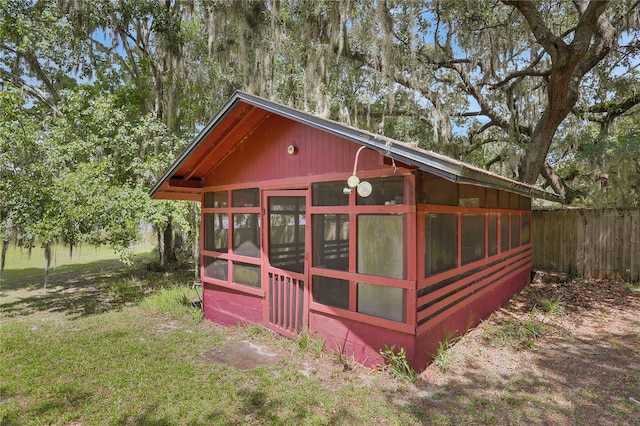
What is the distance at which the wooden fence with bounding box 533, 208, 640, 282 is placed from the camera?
8.60 metres

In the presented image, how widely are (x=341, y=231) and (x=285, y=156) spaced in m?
1.56

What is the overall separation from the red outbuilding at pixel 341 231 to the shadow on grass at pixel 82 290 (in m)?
3.58

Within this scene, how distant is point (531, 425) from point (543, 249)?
8.35 metres

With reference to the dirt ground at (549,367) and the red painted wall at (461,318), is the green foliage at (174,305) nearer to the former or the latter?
the red painted wall at (461,318)

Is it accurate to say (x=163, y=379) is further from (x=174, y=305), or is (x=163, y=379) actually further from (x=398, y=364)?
(x=174, y=305)

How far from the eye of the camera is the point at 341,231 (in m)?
4.65

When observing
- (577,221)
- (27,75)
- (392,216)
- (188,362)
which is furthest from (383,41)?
(27,75)

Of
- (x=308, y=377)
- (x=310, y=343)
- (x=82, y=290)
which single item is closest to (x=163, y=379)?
(x=308, y=377)

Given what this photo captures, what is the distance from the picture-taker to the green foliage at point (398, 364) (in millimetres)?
3844

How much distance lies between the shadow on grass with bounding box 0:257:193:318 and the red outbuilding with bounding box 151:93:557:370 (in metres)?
3.58

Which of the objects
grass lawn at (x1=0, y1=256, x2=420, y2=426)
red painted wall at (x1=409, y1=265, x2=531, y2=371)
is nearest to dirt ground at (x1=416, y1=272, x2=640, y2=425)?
red painted wall at (x1=409, y1=265, x2=531, y2=371)

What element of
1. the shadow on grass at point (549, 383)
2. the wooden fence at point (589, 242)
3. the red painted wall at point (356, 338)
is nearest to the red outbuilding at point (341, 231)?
the red painted wall at point (356, 338)

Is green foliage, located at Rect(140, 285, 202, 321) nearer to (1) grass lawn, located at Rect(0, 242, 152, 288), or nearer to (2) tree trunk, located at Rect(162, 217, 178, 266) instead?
(1) grass lawn, located at Rect(0, 242, 152, 288)

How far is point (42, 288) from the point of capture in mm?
10523
